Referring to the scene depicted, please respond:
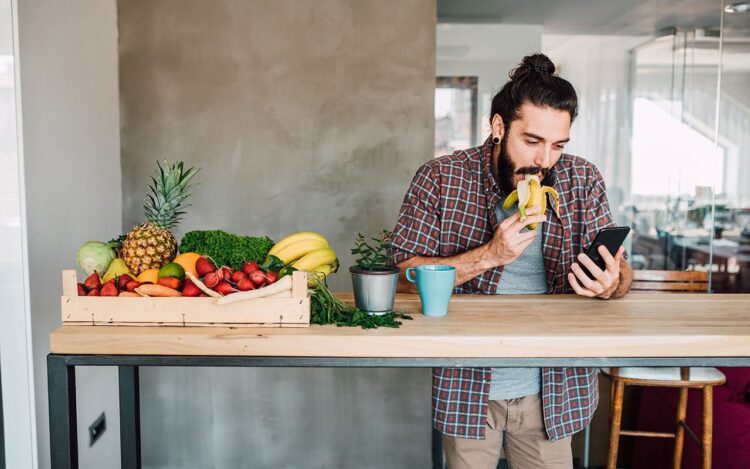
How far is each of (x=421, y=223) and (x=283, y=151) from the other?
1.27 m

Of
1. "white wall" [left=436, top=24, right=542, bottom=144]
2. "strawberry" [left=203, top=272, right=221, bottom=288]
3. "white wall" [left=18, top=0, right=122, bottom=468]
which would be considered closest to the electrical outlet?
"white wall" [left=18, top=0, right=122, bottom=468]

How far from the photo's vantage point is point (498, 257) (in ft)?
5.19

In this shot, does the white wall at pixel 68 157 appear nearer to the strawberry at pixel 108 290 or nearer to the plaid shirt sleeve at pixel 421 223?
the strawberry at pixel 108 290

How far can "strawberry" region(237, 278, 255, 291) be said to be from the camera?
1354 mm

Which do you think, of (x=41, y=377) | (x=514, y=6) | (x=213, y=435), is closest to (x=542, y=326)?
(x=41, y=377)

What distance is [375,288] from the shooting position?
4.61 ft

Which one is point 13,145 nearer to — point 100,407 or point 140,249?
point 140,249

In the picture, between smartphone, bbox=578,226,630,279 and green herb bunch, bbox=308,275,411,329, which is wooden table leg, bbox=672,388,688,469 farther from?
green herb bunch, bbox=308,275,411,329

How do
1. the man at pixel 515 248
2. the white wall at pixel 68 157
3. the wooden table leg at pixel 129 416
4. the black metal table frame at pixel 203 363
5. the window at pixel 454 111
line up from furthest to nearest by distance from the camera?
the window at pixel 454 111
the white wall at pixel 68 157
the wooden table leg at pixel 129 416
the man at pixel 515 248
the black metal table frame at pixel 203 363

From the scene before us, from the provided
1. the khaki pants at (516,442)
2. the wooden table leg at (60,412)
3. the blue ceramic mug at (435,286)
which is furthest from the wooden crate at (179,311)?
the khaki pants at (516,442)

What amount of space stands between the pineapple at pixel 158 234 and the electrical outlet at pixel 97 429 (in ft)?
4.47

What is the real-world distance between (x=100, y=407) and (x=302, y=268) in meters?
1.62

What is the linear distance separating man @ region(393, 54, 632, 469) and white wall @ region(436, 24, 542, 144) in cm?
238

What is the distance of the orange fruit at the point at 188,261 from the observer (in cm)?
142
